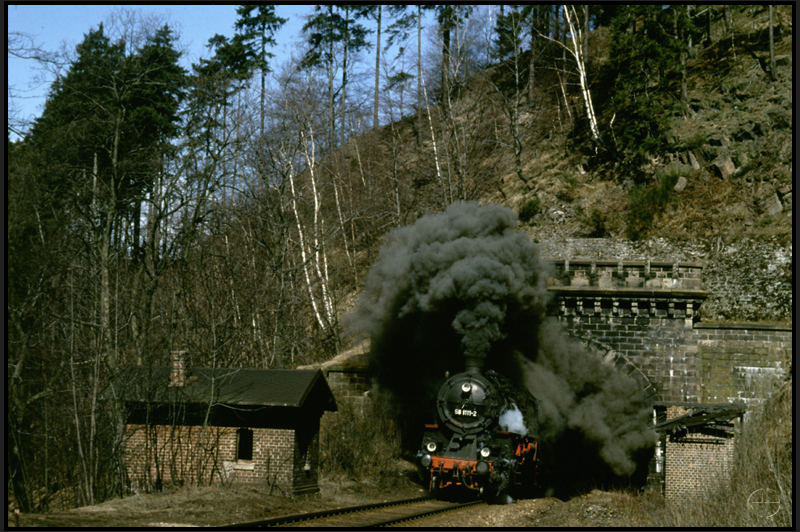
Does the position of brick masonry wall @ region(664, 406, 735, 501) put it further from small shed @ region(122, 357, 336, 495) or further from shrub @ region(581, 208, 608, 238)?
shrub @ region(581, 208, 608, 238)

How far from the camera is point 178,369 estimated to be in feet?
65.9

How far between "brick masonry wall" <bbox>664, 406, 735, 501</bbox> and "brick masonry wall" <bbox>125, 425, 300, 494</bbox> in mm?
10819

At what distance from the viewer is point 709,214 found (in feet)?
106

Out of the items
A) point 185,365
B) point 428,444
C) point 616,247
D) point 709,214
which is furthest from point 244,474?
point 709,214

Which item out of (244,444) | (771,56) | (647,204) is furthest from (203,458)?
(771,56)

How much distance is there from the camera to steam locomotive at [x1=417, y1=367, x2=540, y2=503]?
1734 cm

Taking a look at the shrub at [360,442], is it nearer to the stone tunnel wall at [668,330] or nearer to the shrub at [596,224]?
the stone tunnel wall at [668,330]

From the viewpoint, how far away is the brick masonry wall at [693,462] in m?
21.8

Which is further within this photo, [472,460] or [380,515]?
[472,460]

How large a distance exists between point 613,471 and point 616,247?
12.3m

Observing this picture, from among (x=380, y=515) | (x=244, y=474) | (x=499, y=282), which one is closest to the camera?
(x=380, y=515)

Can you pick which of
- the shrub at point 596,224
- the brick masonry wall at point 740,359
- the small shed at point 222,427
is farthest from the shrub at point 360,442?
the shrub at point 596,224

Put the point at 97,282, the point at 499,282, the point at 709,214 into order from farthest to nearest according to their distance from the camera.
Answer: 1. the point at 709,214
2. the point at 97,282
3. the point at 499,282

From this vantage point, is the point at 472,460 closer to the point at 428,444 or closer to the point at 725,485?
the point at 428,444
